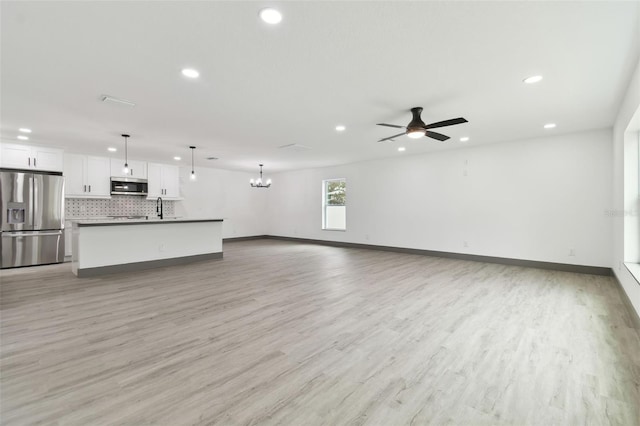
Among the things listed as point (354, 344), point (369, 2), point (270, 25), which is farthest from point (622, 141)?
point (270, 25)

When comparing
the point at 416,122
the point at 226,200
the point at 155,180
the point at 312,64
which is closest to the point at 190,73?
the point at 312,64

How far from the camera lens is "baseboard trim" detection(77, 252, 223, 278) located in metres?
5.06

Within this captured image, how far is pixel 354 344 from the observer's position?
2539mm

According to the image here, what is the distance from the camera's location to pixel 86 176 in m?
7.09

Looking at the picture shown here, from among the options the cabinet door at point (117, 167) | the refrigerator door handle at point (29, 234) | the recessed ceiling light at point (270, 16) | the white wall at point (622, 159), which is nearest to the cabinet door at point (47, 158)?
the cabinet door at point (117, 167)

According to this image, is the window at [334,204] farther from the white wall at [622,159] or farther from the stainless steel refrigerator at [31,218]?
the stainless steel refrigerator at [31,218]

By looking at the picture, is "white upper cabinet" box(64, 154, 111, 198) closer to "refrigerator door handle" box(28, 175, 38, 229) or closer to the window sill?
"refrigerator door handle" box(28, 175, 38, 229)

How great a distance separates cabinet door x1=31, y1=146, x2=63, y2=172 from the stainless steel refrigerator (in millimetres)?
168

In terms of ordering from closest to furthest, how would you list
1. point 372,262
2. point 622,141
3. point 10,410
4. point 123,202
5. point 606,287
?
point 10,410 → point 622,141 → point 606,287 → point 372,262 → point 123,202

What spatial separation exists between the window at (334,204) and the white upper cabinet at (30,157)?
696 centimetres

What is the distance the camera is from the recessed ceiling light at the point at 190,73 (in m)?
2.91

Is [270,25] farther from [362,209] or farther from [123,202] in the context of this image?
[123,202]

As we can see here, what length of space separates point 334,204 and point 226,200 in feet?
12.9

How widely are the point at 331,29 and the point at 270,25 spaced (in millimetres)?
477
